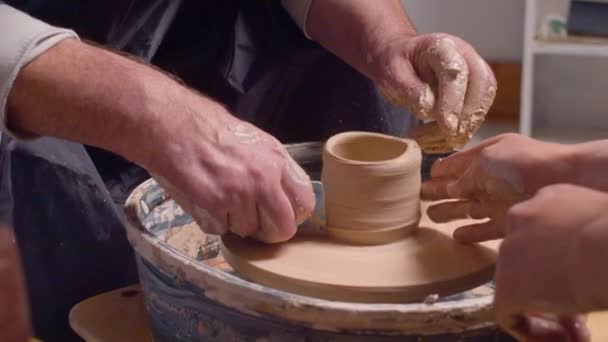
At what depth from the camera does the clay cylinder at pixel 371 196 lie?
3.55ft

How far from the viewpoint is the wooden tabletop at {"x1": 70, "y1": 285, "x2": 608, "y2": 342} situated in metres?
1.20

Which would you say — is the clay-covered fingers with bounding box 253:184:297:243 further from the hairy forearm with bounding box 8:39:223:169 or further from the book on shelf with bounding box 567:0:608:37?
the book on shelf with bounding box 567:0:608:37

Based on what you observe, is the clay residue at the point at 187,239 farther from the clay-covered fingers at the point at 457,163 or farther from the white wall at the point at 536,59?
the white wall at the point at 536,59

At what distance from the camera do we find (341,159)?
3.59 ft

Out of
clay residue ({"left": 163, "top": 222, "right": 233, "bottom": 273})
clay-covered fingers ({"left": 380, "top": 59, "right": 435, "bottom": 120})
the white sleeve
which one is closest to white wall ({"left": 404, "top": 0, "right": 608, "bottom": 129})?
the white sleeve

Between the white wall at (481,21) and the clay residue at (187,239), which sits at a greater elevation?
the clay residue at (187,239)

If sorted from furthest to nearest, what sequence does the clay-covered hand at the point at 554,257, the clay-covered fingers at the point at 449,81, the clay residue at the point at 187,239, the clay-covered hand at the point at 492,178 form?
the clay residue at the point at 187,239, the clay-covered fingers at the point at 449,81, the clay-covered hand at the point at 492,178, the clay-covered hand at the point at 554,257

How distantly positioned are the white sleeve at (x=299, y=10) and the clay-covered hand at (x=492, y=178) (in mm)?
501

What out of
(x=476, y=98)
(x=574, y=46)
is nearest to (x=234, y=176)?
(x=476, y=98)

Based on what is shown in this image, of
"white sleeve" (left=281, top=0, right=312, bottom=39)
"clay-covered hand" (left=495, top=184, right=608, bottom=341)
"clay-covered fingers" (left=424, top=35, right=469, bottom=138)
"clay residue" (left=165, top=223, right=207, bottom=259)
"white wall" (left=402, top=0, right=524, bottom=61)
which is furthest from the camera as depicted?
"white wall" (left=402, top=0, right=524, bottom=61)

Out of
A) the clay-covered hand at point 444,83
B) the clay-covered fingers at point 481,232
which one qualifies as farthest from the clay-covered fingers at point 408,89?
the clay-covered fingers at point 481,232

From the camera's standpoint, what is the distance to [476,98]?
1.24 metres

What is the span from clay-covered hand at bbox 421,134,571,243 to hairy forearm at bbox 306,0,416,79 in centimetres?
34

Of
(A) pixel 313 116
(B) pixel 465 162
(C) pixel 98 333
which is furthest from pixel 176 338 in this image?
(A) pixel 313 116
